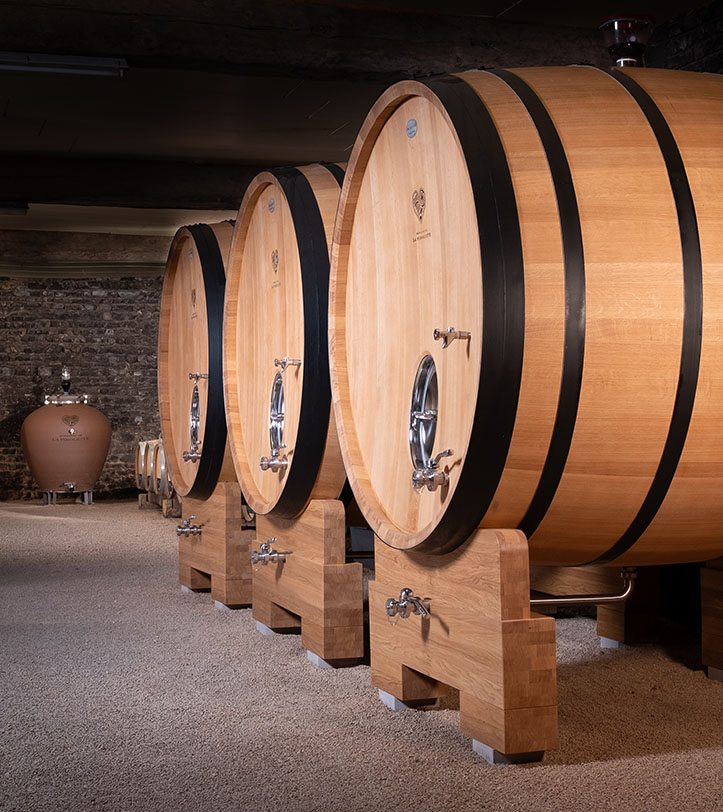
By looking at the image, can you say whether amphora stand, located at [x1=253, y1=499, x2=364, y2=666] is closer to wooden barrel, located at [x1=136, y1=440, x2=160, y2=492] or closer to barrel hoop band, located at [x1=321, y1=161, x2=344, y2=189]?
barrel hoop band, located at [x1=321, y1=161, x2=344, y2=189]

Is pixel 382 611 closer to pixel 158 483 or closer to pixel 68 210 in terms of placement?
pixel 158 483

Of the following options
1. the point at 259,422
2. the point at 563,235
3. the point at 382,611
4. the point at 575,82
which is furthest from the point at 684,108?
the point at 259,422

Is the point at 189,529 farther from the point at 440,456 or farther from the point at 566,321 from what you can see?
the point at 566,321

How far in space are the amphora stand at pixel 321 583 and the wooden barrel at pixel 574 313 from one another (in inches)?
33.5

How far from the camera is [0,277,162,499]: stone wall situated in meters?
10.9

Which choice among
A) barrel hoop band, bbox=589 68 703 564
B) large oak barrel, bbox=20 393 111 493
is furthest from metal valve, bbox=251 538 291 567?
large oak barrel, bbox=20 393 111 493

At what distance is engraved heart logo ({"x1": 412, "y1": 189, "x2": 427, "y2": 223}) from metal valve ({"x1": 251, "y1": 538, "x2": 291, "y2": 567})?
1.49m

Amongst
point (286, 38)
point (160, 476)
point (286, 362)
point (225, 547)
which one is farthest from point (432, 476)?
point (160, 476)

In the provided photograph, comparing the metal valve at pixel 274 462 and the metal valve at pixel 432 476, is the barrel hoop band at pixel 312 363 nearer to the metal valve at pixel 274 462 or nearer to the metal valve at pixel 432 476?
the metal valve at pixel 274 462

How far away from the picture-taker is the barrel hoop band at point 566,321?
6.84ft

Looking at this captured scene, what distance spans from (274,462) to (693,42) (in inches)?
84.9

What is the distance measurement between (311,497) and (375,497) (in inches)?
28.7

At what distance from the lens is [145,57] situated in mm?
5215

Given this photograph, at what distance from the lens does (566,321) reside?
2.09 metres
